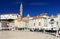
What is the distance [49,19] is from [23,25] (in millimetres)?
27255

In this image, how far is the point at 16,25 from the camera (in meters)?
82.4

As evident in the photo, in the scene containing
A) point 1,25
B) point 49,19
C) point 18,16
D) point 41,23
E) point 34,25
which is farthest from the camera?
point 18,16

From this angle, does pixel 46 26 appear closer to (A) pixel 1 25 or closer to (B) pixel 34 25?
(B) pixel 34 25

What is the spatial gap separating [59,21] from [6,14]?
191 feet

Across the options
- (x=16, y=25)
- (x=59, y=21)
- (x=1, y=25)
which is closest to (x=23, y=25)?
(x=16, y=25)

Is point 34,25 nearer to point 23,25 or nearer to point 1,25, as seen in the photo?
point 23,25

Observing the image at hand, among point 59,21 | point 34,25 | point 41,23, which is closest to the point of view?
point 59,21

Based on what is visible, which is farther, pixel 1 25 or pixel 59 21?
pixel 1 25

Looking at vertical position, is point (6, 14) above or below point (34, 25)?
above

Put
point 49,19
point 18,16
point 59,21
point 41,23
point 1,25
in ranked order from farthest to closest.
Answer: point 18,16 → point 1,25 → point 41,23 → point 49,19 → point 59,21

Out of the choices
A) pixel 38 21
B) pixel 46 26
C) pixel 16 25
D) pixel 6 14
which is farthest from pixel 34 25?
pixel 6 14

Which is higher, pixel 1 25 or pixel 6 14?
pixel 6 14

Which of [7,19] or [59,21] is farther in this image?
[7,19]

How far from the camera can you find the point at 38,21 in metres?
65.5
